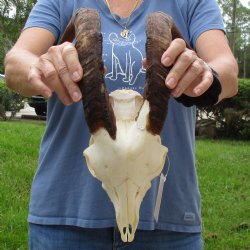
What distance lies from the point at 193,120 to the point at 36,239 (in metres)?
0.76

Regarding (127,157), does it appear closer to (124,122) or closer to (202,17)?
(124,122)

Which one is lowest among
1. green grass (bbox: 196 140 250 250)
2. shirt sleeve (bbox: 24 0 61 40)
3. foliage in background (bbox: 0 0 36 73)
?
green grass (bbox: 196 140 250 250)

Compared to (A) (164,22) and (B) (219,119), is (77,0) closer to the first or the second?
(A) (164,22)

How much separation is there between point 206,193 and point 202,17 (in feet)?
17.7

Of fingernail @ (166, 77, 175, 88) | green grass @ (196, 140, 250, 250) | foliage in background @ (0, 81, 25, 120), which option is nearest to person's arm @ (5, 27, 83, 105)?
fingernail @ (166, 77, 175, 88)

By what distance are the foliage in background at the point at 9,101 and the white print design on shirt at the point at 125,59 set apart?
14419 mm

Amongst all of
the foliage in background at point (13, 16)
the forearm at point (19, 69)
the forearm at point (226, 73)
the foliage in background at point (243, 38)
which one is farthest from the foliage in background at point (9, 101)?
the foliage in background at point (243, 38)

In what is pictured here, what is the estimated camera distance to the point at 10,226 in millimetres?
5402

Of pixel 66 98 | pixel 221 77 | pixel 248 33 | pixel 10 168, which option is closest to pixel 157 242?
pixel 221 77

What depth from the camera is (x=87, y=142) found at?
2104 mm

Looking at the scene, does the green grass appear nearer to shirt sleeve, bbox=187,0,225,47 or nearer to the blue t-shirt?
the blue t-shirt

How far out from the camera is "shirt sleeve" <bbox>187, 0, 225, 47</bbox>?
2100 mm

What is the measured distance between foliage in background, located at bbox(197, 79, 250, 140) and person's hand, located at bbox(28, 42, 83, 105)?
13.0 meters

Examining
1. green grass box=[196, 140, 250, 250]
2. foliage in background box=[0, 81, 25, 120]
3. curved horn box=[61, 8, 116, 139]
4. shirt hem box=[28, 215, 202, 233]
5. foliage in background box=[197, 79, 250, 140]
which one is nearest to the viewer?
curved horn box=[61, 8, 116, 139]
